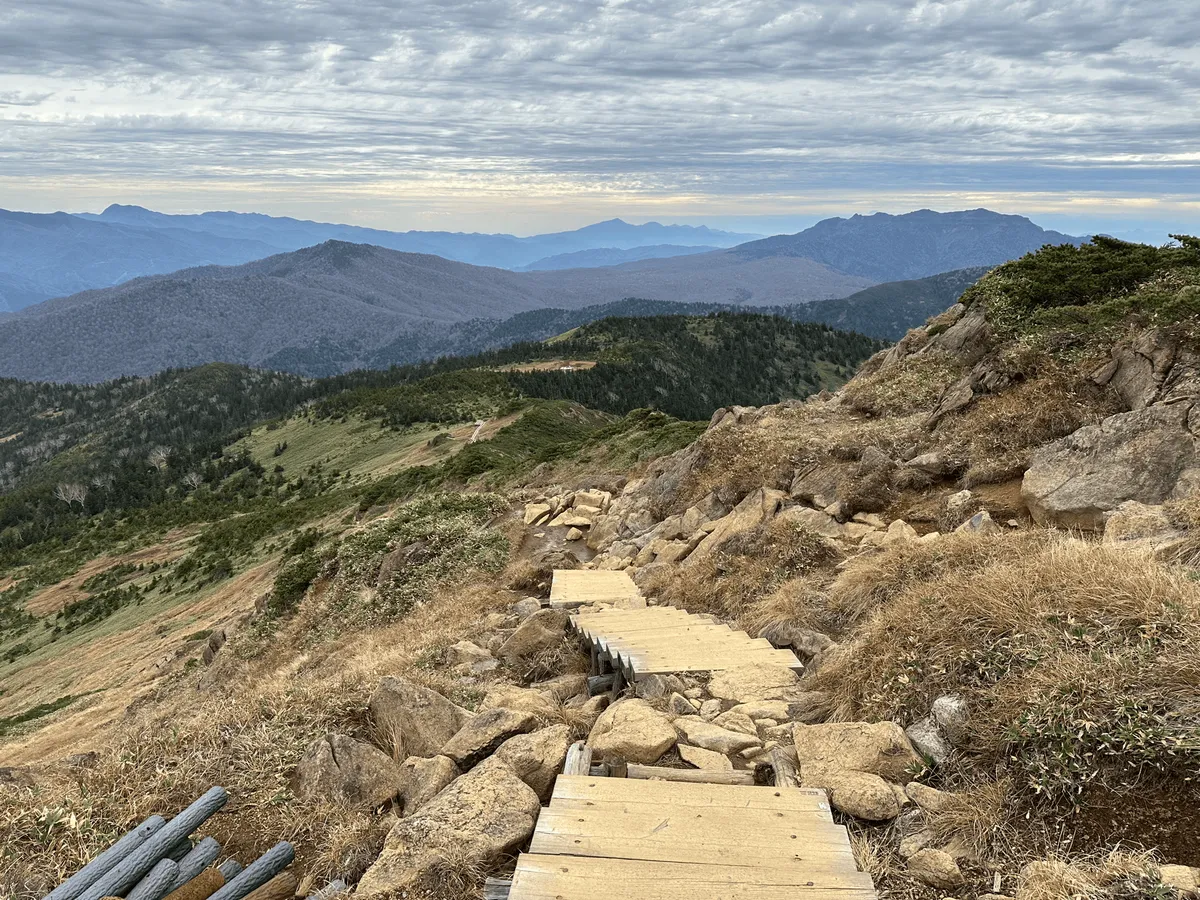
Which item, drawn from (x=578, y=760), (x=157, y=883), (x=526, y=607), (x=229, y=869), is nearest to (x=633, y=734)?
(x=578, y=760)

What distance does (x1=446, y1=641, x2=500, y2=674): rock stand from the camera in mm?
10031

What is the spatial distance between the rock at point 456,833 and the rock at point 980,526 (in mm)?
6172

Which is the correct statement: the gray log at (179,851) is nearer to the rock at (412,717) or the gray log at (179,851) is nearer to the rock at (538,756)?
the rock at (412,717)

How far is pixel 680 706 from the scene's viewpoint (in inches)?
269

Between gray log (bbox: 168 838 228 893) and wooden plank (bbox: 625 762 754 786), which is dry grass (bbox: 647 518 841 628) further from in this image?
gray log (bbox: 168 838 228 893)

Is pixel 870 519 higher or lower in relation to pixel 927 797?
lower

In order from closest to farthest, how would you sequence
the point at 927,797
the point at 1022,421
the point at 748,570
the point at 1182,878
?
the point at 1182,878 < the point at 927,797 < the point at 748,570 < the point at 1022,421

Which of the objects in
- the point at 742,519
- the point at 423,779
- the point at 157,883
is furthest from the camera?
the point at 742,519

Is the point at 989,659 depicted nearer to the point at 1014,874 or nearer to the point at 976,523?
the point at 1014,874

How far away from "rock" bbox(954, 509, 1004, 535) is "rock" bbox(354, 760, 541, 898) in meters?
6.17

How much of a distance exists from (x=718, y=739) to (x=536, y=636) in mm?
4922

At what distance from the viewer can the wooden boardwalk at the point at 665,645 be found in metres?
7.84

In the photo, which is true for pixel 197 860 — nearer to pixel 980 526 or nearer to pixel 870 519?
pixel 980 526

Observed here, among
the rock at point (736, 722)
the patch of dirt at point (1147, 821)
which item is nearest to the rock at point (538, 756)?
the rock at point (736, 722)
